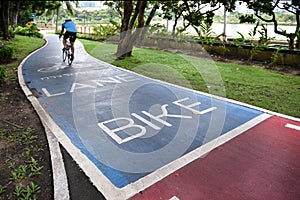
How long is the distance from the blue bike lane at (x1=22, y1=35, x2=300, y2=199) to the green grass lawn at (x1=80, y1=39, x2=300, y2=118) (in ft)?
2.04

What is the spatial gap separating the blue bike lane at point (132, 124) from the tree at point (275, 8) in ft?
24.0

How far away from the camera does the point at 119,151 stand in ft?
12.2

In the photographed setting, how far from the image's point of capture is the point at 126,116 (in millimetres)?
4973

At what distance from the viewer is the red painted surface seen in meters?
2.86

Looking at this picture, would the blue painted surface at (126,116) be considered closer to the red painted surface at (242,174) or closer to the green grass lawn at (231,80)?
the red painted surface at (242,174)

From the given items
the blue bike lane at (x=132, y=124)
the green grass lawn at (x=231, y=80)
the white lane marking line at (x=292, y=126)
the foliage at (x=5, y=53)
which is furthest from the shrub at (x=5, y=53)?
the white lane marking line at (x=292, y=126)

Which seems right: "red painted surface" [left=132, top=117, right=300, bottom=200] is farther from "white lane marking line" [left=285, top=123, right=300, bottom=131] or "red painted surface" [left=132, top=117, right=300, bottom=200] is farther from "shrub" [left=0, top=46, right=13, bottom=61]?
"shrub" [left=0, top=46, right=13, bottom=61]

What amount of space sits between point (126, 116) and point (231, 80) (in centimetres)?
429

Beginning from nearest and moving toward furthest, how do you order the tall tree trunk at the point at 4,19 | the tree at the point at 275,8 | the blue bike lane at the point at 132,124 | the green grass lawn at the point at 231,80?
the blue bike lane at the point at 132,124 < the green grass lawn at the point at 231,80 < the tree at the point at 275,8 < the tall tree trunk at the point at 4,19

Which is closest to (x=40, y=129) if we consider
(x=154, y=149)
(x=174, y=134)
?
(x=154, y=149)

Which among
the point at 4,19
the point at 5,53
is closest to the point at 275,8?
the point at 5,53

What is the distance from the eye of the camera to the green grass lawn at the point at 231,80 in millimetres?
6031

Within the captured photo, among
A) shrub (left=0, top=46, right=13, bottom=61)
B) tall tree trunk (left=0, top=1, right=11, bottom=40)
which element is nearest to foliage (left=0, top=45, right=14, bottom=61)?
shrub (left=0, top=46, right=13, bottom=61)

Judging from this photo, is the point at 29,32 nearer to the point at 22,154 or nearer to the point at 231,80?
the point at 231,80
